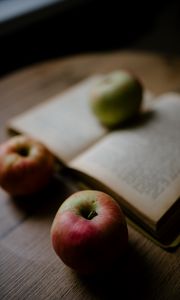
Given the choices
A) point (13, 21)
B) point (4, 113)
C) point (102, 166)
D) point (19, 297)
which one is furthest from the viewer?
point (13, 21)

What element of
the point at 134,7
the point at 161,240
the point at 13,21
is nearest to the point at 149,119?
the point at 161,240

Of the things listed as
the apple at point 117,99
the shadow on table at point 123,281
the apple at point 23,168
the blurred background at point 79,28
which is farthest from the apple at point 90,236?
the blurred background at point 79,28

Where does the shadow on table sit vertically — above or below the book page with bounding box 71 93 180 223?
below

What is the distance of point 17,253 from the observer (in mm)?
488

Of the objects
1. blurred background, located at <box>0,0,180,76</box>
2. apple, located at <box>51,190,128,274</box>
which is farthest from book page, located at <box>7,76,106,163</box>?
blurred background, located at <box>0,0,180,76</box>

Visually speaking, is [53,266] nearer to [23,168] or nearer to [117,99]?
[23,168]

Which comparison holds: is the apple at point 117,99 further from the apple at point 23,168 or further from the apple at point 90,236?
the apple at point 90,236

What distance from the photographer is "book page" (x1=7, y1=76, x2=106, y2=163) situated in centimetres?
67

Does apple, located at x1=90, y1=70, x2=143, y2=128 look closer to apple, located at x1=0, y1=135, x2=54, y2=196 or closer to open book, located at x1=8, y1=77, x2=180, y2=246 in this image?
open book, located at x1=8, y1=77, x2=180, y2=246

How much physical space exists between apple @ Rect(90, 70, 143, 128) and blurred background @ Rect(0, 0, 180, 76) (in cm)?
53

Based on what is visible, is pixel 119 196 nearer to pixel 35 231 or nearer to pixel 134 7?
pixel 35 231

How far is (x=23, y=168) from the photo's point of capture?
0.54 metres

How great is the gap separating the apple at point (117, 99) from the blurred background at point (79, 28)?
0.53 m

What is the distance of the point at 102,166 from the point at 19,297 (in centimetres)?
26
